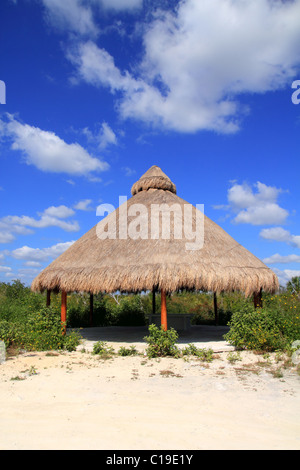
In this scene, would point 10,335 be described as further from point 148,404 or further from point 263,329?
point 263,329

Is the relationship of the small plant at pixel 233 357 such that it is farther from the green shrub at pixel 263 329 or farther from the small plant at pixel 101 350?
the small plant at pixel 101 350

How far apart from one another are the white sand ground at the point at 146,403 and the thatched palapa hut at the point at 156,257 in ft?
A: 5.49

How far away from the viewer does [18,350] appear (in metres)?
7.93

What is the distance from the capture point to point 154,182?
37.9 ft

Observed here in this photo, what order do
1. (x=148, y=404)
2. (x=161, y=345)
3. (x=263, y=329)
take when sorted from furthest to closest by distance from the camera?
1. (x=263, y=329)
2. (x=161, y=345)
3. (x=148, y=404)

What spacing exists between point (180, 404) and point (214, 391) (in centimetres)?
81

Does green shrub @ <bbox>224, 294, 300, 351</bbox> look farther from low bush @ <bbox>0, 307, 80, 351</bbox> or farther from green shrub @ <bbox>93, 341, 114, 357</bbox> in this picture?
low bush @ <bbox>0, 307, 80, 351</bbox>

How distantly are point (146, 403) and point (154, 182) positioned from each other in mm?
7930

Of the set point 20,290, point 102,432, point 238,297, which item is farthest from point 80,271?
point 238,297

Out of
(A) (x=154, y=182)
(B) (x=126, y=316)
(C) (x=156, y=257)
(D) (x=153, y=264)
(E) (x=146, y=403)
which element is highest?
(A) (x=154, y=182)

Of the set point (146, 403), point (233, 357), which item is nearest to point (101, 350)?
point (233, 357)

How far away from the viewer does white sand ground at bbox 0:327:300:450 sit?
135 inches

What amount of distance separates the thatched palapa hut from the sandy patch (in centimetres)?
173

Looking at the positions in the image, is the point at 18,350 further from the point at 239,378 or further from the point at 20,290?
the point at 20,290
